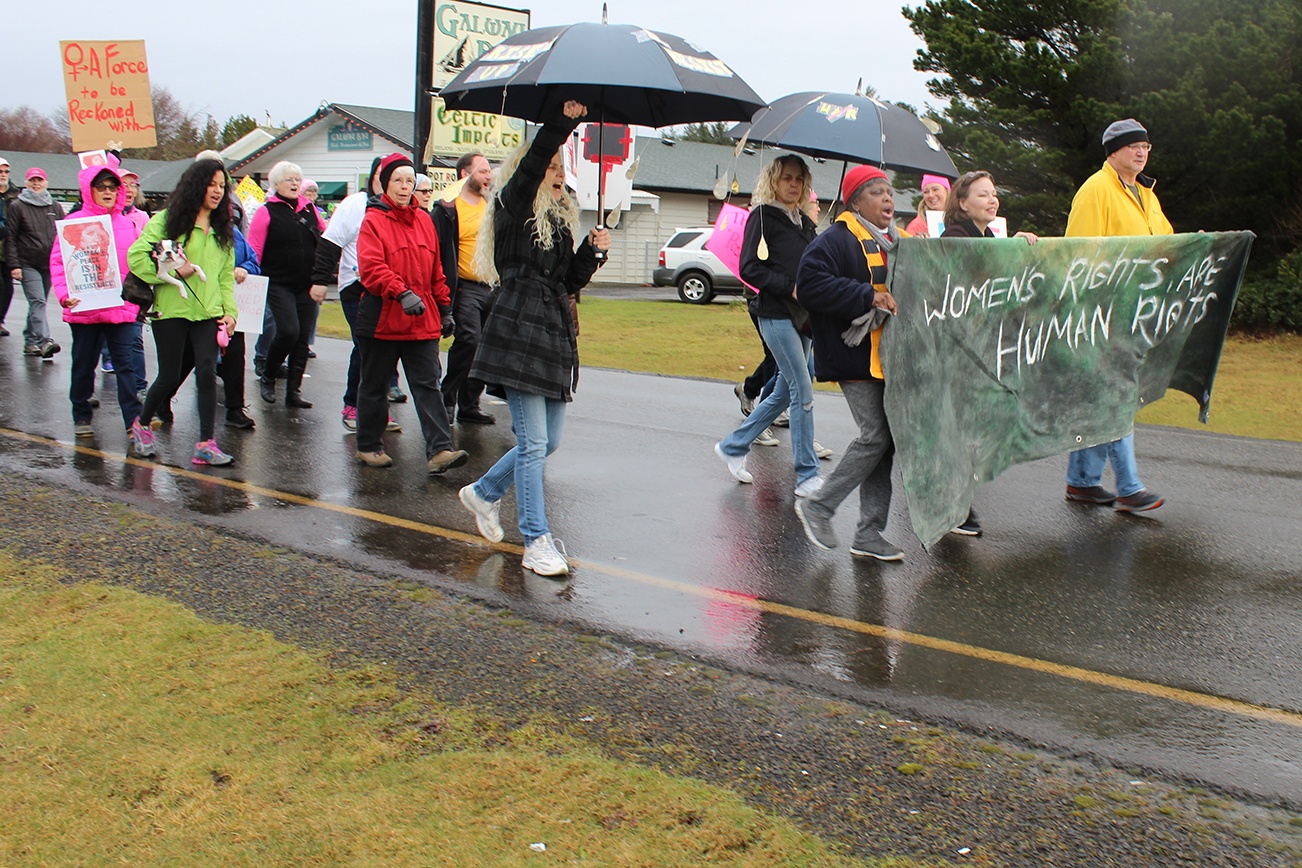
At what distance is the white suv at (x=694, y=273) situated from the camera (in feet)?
92.9

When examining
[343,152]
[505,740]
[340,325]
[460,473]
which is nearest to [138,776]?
[505,740]

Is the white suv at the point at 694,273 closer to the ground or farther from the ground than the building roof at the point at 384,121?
closer to the ground

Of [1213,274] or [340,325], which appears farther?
[340,325]

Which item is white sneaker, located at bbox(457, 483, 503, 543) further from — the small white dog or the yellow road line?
the small white dog

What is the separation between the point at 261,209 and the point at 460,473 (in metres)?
3.53

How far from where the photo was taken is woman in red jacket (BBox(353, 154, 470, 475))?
734 centimetres

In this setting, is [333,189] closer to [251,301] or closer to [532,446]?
[251,301]

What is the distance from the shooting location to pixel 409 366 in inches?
301

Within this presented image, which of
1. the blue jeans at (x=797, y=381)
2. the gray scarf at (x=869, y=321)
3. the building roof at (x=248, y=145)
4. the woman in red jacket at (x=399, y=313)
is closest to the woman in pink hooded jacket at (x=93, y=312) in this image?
the woman in red jacket at (x=399, y=313)

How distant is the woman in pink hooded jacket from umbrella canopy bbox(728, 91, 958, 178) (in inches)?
180

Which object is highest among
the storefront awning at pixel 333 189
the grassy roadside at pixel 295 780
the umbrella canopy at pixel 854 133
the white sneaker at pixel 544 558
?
the umbrella canopy at pixel 854 133

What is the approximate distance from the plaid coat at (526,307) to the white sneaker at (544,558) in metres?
0.69

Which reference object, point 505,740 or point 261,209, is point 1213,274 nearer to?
point 505,740

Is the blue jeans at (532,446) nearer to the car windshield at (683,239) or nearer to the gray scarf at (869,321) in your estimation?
the gray scarf at (869,321)
